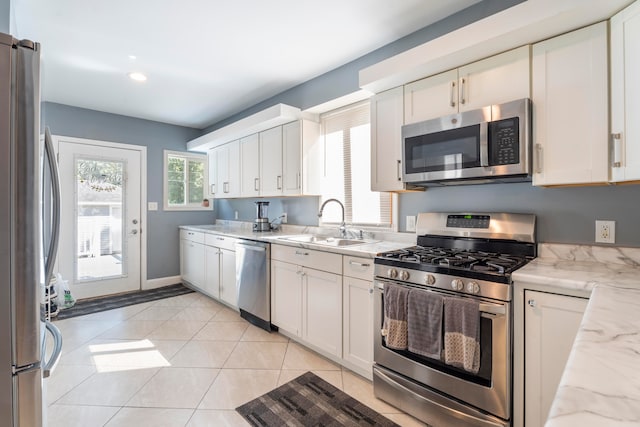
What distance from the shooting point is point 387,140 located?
7.57ft

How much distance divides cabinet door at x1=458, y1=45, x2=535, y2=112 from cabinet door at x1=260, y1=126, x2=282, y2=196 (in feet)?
6.57

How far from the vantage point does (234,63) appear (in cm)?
281

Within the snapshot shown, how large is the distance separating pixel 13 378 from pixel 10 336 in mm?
146

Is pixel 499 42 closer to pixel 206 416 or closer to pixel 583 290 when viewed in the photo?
pixel 583 290

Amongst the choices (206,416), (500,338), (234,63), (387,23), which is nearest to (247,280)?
(206,416)

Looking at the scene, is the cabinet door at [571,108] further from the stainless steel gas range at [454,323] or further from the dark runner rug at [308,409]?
the dark runner rug at [308,409]

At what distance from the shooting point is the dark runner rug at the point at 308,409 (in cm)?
176

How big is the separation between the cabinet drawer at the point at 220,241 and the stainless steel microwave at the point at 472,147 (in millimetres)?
2119

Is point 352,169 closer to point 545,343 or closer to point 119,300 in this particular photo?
point 545,343

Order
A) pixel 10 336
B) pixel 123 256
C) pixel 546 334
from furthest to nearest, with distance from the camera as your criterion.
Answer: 1. pixel 123 256
2. pixel 546 334
3. pixel 10 336

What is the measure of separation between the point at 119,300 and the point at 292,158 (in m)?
2.98

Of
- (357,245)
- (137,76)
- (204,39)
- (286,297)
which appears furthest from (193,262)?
(204,39)

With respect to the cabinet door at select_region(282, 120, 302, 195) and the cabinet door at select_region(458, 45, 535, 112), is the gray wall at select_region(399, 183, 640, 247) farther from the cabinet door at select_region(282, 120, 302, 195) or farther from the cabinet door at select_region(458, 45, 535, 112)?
the cabinet door at select_region(282, 120, 302, 195)

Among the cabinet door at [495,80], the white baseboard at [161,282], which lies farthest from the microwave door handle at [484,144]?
the white baseboard at [161,282]
